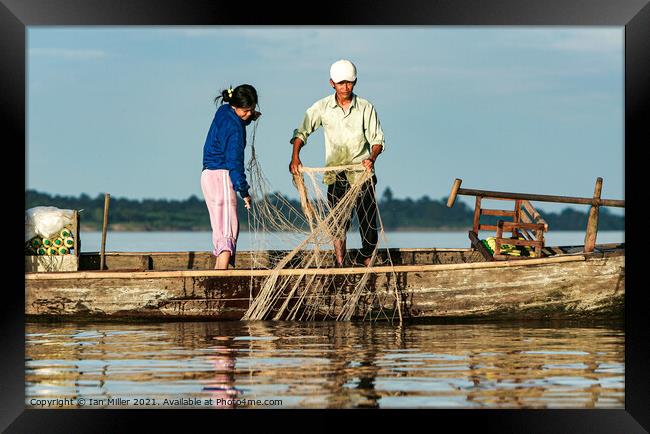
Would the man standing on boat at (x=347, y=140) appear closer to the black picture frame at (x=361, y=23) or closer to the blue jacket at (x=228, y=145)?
the blue jacket at (x=228, y=145)

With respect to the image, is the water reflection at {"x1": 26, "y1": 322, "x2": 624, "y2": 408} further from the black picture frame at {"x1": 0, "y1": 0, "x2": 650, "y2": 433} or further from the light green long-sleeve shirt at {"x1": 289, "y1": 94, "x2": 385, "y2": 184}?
the light green long-sleeve shirt at {"x1": 289, "y1": 94, "x2": 385, "y2": 184}

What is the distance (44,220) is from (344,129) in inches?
127

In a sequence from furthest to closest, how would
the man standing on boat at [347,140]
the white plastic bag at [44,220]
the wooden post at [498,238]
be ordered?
the white plastic bag at [44,220] < the wooden post at [498,238] < the man standing on boat at [347,140]

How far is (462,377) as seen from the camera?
705 cm

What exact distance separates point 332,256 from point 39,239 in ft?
9.91

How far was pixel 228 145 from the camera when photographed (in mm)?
10320

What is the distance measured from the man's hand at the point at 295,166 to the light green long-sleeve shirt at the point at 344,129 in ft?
0.74

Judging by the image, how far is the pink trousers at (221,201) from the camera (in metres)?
10.5

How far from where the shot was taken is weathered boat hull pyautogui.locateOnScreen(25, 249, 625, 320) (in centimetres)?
1053

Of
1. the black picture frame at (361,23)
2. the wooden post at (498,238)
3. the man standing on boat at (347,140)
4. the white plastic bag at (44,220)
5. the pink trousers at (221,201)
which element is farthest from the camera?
the white plastic bag at (44,220)

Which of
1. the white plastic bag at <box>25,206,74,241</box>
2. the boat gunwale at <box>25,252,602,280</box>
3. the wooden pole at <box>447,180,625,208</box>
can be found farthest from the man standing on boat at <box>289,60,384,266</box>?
the white plastic bag at <box>25,206,74,241</box>

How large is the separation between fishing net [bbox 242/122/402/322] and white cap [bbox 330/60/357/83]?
0.84 meters

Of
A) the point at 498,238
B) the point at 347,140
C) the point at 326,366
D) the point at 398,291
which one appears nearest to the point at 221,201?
the point at 347,140

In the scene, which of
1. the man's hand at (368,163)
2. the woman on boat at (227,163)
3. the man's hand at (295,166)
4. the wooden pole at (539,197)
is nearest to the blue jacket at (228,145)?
the woman on boat at (227,163)
